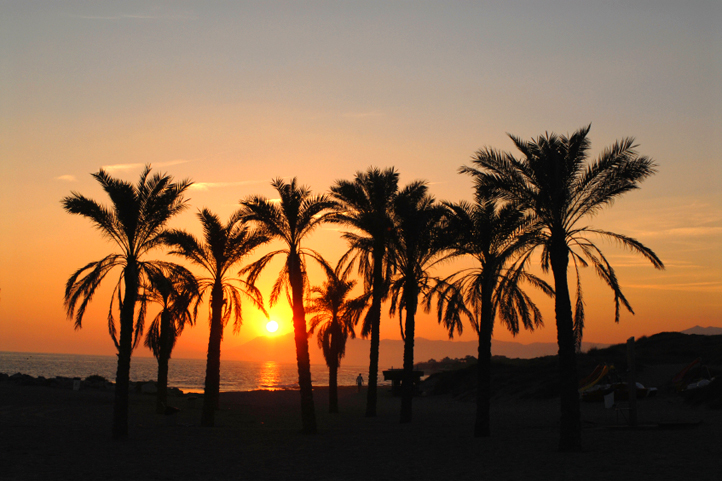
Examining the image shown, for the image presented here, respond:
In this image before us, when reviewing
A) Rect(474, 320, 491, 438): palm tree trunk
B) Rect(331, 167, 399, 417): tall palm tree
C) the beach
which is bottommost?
the beach

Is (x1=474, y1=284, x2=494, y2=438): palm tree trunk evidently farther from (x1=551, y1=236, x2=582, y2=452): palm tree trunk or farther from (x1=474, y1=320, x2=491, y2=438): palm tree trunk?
(x1=551, y1=236, x2=582, y2=452): palm tree trunk

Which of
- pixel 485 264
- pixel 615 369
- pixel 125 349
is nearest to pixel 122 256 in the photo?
pixel 125 349

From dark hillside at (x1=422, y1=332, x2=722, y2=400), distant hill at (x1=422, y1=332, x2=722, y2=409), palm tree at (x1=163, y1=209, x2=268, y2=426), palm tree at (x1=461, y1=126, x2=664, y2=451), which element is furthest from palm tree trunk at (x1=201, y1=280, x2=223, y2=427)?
distant hill at (x1=422, y1=332, x2=722, y2=409)

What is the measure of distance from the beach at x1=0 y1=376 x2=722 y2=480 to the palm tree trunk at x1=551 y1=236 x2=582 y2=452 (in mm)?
571

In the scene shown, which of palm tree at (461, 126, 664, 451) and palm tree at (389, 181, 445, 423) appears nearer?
palm tree at (461, 126, 664, 451)

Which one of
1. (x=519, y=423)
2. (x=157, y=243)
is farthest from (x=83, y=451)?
(x=519, y=423)

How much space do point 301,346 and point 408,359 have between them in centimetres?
617

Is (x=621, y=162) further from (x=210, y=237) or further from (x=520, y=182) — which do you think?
(x=210, y=237)

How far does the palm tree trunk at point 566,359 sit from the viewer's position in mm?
15477

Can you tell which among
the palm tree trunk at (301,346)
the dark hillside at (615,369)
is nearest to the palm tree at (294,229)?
the palm tree trunk at (301,346)

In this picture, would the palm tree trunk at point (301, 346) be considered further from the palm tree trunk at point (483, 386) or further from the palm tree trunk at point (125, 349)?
the palm tree trunk at point (483, 386)

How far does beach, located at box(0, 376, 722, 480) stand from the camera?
13109 millimetres

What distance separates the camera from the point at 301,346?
21781 millimetres

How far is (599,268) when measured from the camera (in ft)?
53.4
